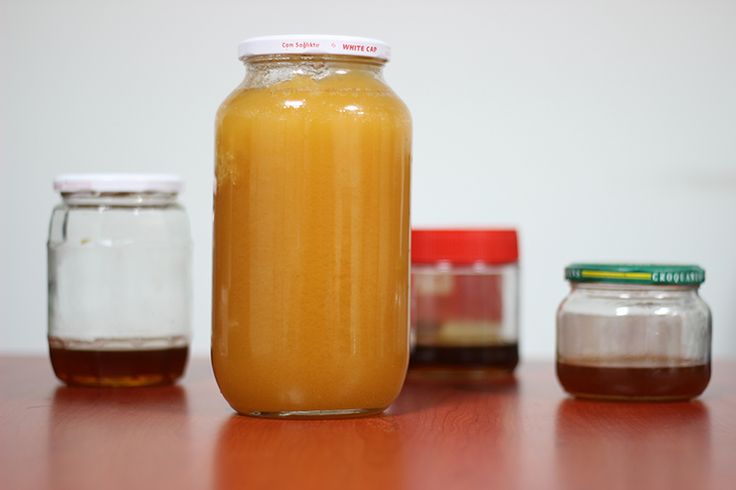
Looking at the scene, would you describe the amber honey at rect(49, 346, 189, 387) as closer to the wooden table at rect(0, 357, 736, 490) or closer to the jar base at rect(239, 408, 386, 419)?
the wooden table at rect(0, 357, 736, 490)

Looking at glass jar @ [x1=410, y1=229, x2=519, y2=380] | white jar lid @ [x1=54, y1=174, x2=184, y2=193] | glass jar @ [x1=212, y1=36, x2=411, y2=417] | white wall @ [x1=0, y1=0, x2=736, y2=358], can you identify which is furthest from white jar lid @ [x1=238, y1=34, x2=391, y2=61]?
white wall @ [x1=0, y1=0, x2=736, y2=358]

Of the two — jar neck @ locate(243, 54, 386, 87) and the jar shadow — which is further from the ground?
jar neck @ locate(243, 54, 386, 87)

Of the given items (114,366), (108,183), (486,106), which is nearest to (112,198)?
(108,183)

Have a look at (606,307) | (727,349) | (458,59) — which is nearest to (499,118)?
(458,59)

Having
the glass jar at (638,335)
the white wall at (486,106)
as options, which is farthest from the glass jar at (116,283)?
the white wall at (486,106)

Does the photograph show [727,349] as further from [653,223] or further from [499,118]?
[499,118]

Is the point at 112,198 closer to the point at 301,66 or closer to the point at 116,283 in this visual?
the point at 116,283
